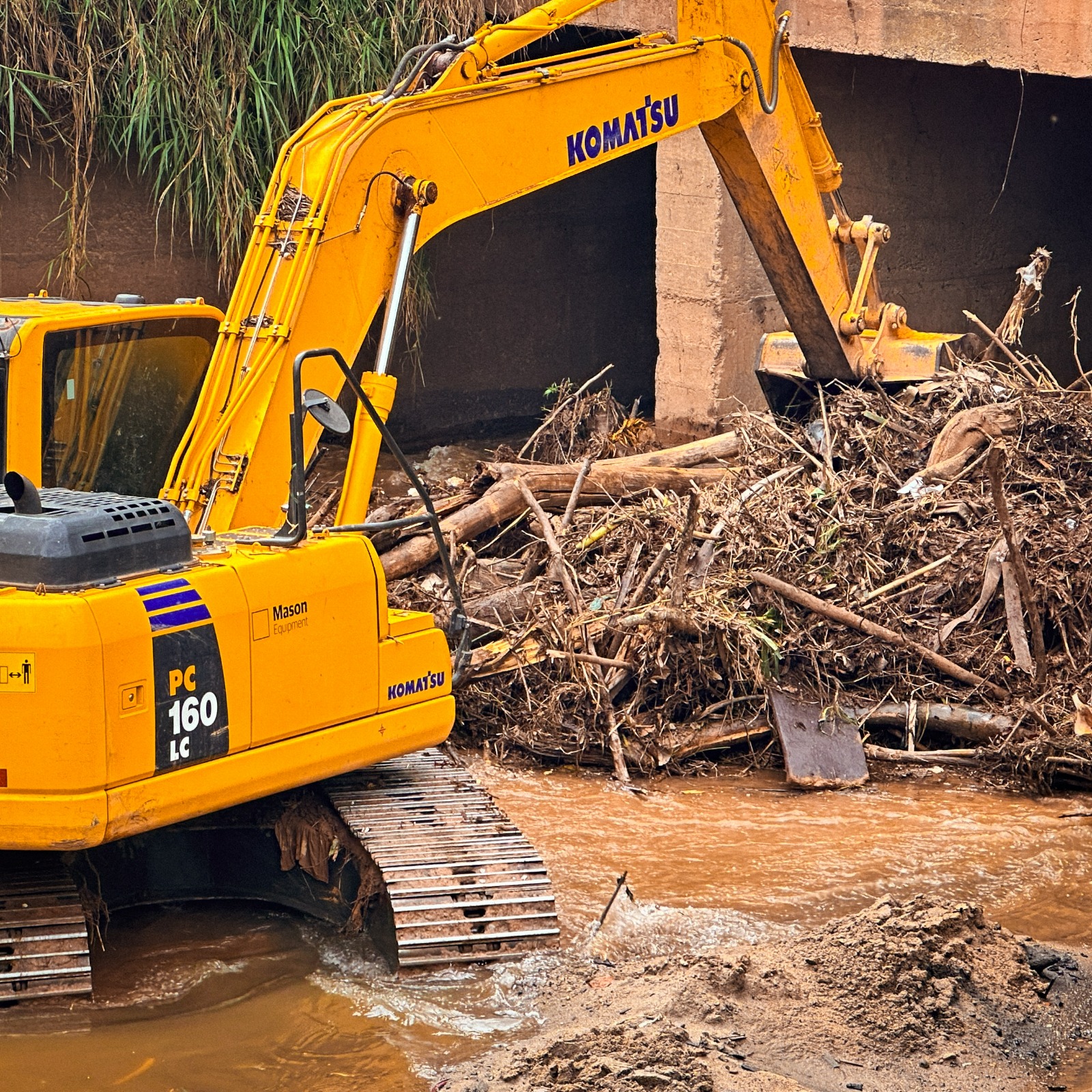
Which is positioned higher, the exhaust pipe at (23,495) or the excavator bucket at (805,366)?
the excavator bucket at (805,366)

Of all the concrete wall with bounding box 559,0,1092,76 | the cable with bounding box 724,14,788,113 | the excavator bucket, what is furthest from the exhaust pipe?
the concrete wall with bounding box 559,0,1092,76

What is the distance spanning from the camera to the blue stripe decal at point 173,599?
4348 millimetres

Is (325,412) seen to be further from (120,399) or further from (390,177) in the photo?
(390,177)

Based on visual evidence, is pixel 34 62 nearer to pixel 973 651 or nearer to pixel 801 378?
pixel 801 378

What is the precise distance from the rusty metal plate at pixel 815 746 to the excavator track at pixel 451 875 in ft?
5.39

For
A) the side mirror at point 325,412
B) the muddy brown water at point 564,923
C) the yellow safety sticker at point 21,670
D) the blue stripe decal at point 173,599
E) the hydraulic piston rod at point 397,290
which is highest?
the hydraulic piston rod at point 397,290

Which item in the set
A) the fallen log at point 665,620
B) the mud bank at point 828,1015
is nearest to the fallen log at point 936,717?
the fallen log at point 665,620

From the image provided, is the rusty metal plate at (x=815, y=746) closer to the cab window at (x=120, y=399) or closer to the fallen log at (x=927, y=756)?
the fallen log at (x=927, y=756)

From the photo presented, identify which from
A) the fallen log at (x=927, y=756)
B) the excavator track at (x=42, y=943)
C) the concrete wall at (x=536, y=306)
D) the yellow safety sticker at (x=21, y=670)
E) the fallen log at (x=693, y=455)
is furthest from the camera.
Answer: the concrete wall at (x=536, y=306)

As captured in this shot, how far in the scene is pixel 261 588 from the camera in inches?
183

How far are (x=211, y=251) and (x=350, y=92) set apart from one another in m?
1.38

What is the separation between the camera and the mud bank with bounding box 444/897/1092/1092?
3.84 meters

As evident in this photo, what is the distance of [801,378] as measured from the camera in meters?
9.01

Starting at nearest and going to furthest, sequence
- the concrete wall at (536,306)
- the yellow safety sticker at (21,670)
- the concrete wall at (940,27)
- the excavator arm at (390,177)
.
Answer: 1. the yellow safety sticker at (21,670)
2. the excavator arm at (390,177)
3. the concrete wall at (940,27)
4. the concrete wall at (536,306)
